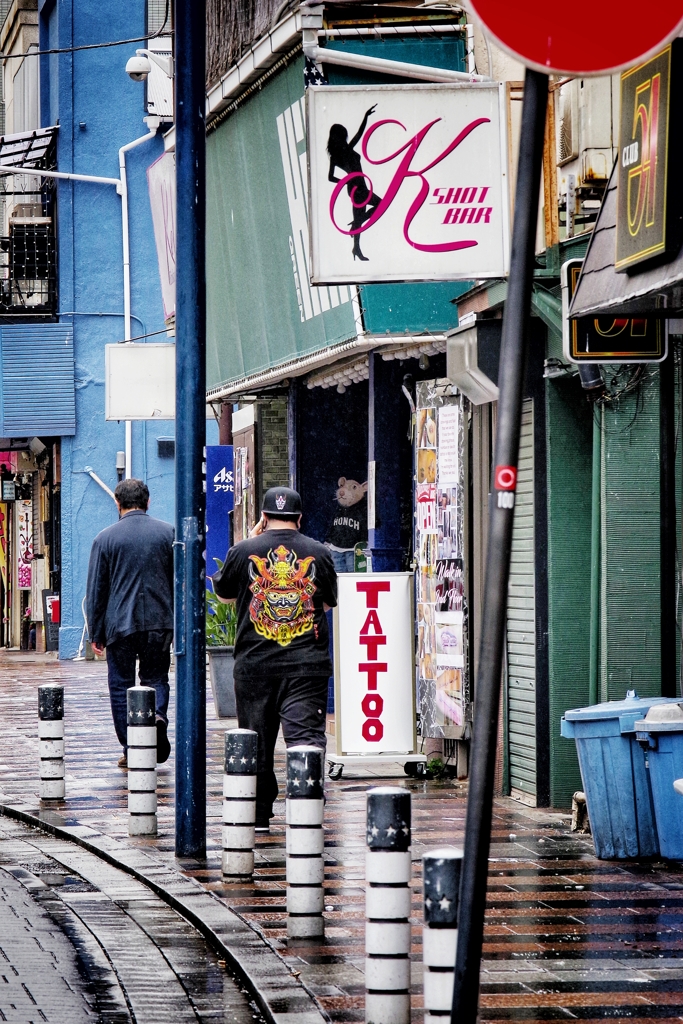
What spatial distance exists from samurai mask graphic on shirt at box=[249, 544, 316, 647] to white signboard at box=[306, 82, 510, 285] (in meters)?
1.83

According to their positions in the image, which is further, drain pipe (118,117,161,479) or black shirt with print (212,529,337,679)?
drain pipe (118,117,161,479)

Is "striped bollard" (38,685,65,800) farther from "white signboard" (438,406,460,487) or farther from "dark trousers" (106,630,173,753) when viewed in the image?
"white signboard" (438,406,460,487)

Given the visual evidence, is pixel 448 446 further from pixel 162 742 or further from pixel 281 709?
pixel 281 709

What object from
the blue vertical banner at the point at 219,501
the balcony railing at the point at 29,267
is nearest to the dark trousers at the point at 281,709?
the blue vertical banner at the point at 219,501

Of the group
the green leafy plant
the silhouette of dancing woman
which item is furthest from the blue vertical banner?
the silhouette of dancing woman

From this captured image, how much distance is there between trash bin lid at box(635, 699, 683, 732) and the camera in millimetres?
8820

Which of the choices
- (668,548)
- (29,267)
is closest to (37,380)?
(29,267)

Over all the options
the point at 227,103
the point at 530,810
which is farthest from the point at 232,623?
the point at 530,810

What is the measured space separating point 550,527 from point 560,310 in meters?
1.36

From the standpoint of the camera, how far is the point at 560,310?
10.6 meters

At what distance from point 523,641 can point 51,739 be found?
306cm

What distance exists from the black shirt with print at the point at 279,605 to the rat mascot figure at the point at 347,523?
7.54 m

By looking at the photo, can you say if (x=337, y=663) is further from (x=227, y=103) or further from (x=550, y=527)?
(x=227, y=103)

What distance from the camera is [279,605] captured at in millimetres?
9953
